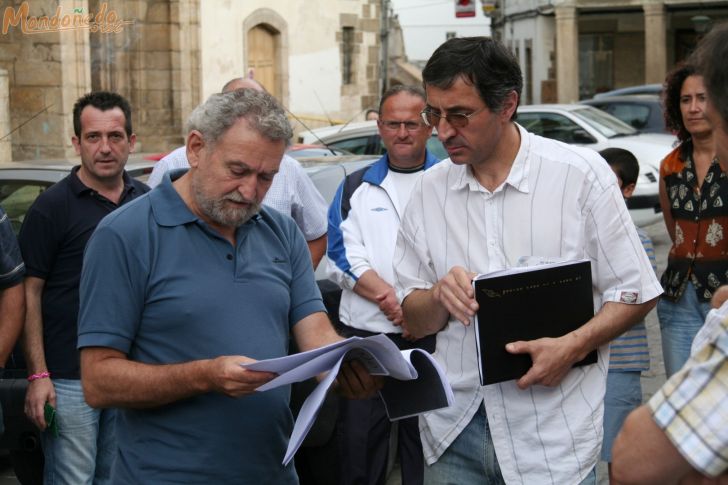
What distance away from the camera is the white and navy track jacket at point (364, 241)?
221 inches

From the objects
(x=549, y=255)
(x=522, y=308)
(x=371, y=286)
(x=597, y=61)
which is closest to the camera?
(x=522, y=308)

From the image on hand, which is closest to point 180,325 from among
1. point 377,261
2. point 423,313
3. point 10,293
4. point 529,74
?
point 423,313

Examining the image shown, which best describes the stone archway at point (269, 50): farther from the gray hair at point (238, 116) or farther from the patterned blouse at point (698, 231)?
the gray hair at point (238, 116)

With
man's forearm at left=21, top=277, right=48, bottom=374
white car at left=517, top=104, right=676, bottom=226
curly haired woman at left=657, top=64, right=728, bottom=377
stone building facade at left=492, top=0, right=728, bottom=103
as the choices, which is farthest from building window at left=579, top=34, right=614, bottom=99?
man's forearm at left=21, top=277, right=48, bottom=374

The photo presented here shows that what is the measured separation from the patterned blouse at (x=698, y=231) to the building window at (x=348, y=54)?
75.9 ft

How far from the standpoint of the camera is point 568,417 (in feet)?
11.1

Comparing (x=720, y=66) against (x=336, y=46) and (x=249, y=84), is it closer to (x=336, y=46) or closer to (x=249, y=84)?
(x=249, y=84)

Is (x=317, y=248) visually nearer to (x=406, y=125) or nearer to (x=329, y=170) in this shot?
(x=406, y=125)

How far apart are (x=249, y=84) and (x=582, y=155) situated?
331 centimetres

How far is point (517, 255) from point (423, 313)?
1.18 ft

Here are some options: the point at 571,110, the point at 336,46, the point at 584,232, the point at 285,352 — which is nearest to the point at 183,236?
the point at 285,352

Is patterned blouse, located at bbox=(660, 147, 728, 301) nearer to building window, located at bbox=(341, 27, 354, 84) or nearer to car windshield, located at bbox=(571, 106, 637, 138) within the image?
car windshield, located at bbox=(571, 106, 637, 138)

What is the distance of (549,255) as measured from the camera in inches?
134

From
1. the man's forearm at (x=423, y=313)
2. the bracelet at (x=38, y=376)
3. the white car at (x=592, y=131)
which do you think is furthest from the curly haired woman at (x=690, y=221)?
the white car at (x=592, y=131)
